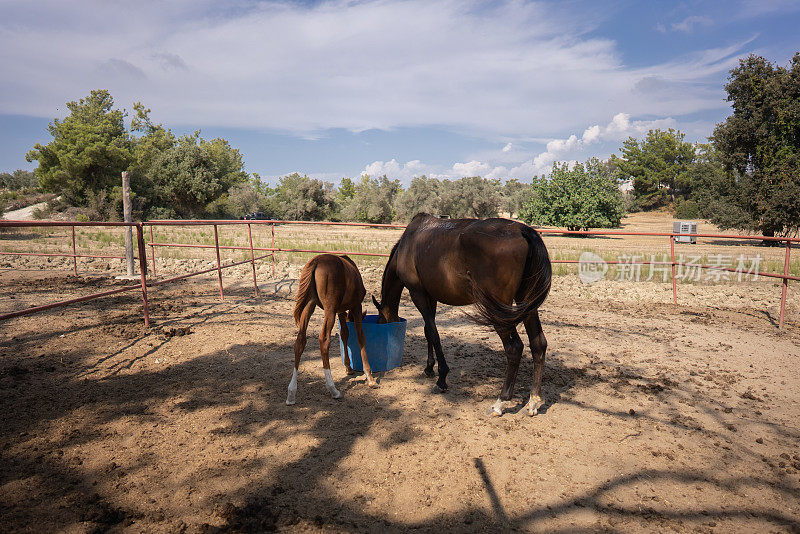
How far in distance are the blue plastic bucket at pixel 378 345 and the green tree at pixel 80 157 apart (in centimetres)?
3038

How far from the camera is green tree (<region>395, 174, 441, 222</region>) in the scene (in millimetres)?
40372

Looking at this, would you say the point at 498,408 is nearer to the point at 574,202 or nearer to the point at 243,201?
the point at 574,202

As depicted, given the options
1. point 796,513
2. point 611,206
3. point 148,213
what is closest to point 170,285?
point 796,513

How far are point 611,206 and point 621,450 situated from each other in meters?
23.7

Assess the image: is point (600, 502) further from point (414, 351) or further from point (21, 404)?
point (21, 404)

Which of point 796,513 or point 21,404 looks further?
point 21,404

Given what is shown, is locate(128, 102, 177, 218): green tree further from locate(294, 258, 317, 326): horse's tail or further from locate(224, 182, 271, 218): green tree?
locate(294, 258, 317, 326): horse's tail

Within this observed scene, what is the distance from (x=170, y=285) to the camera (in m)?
8.88

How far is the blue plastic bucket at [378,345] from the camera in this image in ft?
14.4

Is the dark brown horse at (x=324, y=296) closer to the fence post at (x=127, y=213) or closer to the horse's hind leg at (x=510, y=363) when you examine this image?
the horse's hind leg at (x=510, y=363)

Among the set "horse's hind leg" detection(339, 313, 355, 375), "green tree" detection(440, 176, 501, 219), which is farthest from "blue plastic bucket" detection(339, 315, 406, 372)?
"green tree" detection(440, 176, 501, 219)

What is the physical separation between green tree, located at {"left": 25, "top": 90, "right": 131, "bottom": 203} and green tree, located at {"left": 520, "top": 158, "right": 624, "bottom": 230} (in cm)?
2673

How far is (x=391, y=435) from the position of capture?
322 centimetres

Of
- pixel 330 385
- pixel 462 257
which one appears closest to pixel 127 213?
pixel 330 385
